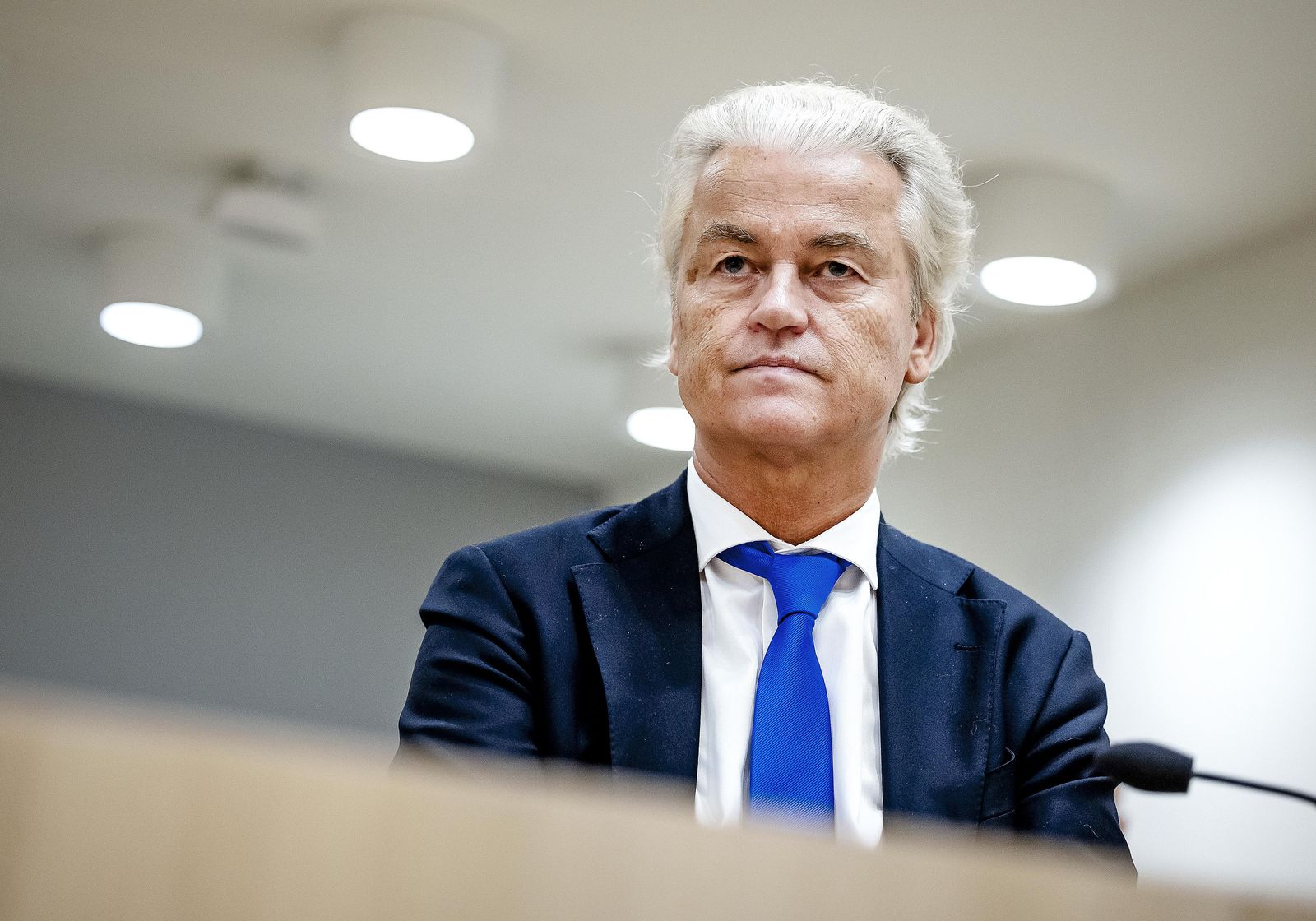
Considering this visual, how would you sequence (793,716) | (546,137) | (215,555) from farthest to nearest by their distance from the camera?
(215,555), (546,137), (793,716)

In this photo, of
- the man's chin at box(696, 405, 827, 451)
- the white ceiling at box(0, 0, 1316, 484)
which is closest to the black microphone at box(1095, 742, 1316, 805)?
the man's chin at box(696, 405, 827, 451)

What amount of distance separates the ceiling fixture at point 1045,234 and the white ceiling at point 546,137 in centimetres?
6

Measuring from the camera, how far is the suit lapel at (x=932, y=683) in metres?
1.25

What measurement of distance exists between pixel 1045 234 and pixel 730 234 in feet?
7.54

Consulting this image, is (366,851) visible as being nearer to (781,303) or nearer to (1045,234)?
(781,303)

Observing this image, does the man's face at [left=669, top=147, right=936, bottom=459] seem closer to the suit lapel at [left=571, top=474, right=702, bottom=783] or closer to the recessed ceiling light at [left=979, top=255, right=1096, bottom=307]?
the suit lapel at [left=571, top=474, right=702, bottom=783]

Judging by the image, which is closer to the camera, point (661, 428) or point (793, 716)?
point (793, 716)

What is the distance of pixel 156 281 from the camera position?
177 inches

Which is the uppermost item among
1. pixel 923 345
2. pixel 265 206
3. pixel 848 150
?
pixel 265 206

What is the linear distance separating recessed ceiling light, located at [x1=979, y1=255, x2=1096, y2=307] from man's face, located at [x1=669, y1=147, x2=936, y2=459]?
7.29 feet

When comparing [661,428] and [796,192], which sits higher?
[661,428]

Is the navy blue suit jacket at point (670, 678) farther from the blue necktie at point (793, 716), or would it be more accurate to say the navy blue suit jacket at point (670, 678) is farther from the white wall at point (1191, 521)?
the white wall at point (1191, 521)

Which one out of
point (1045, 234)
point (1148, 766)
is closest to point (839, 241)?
point (1148, 766)

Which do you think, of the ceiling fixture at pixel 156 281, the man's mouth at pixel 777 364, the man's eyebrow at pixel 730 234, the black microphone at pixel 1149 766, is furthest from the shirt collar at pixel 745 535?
the ceiling fixture at pixel 156 281
